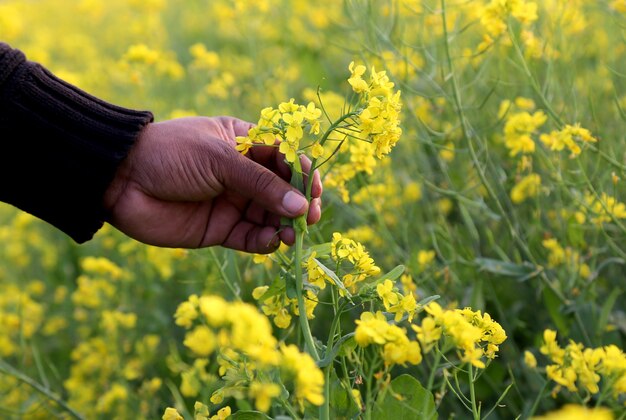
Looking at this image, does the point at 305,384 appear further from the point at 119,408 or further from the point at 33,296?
the point at 33,296

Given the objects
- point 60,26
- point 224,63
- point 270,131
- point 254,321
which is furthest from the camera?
point 60,26

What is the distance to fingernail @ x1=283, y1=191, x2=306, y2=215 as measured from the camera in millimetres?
1316

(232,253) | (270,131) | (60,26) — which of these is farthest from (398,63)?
(60,26)

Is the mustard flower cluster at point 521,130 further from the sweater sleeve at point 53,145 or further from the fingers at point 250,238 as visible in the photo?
the sweater sleeve at point 53,145

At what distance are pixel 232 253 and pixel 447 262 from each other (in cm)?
58

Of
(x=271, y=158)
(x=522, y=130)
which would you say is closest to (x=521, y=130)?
(x=522, y=130)

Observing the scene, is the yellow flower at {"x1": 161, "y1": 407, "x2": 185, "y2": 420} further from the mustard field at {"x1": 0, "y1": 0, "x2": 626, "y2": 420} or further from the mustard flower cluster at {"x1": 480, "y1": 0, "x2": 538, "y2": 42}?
the mustard flower cluster at {"x1": 480, "y1": 0, "x2": 538, "y2": 42}

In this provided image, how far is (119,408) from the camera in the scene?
2375 mm

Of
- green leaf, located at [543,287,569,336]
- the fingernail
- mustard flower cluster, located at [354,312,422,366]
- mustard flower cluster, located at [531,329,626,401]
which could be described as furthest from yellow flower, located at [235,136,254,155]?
green leaf, located at [543,287,569,336]

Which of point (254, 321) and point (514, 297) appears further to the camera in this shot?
point (514, 297)

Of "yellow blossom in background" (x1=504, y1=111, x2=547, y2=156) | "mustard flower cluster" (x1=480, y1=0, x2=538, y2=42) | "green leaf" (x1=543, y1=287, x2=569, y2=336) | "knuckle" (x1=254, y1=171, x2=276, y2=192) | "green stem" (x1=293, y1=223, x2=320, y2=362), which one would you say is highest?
"mustard flower cluster" (x1=480, y1=0, x2=538, y2=42)

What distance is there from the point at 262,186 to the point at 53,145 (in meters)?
0.54

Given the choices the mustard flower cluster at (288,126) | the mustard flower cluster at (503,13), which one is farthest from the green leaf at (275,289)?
the mustard flower cluster at (503,13)

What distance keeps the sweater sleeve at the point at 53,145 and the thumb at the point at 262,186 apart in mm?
262
